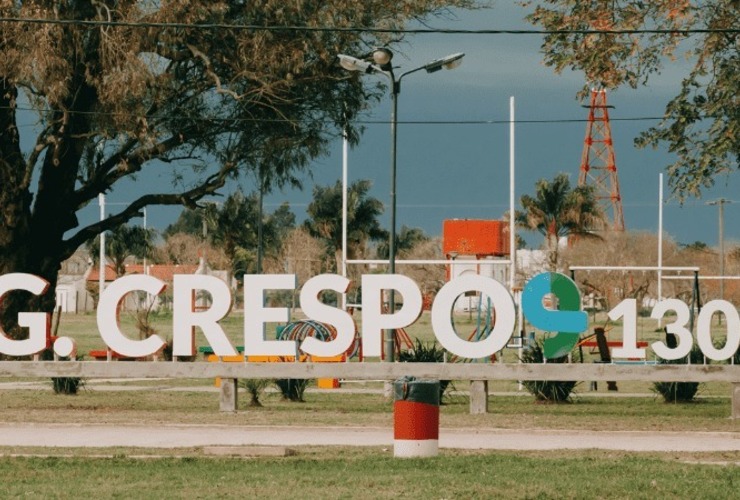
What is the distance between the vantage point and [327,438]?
20422mm

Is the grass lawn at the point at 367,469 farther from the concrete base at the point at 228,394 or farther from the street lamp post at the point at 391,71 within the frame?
the street lamp post at the point at 391,71

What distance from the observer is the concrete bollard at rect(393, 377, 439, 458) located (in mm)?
15219

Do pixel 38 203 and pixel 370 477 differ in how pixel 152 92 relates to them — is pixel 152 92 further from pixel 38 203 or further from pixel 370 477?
pixel 370 477

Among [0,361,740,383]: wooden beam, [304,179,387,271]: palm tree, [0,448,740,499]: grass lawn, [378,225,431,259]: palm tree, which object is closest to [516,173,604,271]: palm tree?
[304,179,387,271]: palm tree

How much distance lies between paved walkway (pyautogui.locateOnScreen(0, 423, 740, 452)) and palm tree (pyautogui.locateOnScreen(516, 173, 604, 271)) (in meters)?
58.8

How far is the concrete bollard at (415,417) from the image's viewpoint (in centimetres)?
1522

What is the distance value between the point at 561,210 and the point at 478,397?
56.0 meters

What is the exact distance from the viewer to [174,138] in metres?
34.4

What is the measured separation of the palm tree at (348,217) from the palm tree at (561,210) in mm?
12014

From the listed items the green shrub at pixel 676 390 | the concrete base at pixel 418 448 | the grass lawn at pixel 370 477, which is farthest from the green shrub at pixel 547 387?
the concrete base at pixel 418 448

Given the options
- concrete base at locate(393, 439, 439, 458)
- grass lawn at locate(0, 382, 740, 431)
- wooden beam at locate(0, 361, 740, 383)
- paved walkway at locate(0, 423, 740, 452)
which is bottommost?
grass lawn at locate(0, 382, 740, 431)

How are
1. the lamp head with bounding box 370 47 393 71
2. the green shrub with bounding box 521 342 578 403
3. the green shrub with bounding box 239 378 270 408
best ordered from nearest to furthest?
the green shrub with bounding box 239 378 270 408
the green shrub with bounding box 521 342 578 403
the lamp head with bounding box 370 47 393 71

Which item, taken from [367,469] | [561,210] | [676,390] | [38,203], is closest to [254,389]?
[676,390]

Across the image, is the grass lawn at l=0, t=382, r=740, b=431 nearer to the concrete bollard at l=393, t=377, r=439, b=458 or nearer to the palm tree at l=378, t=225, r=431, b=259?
the concrete bollard at l=393, t=377, r=439, b=458
